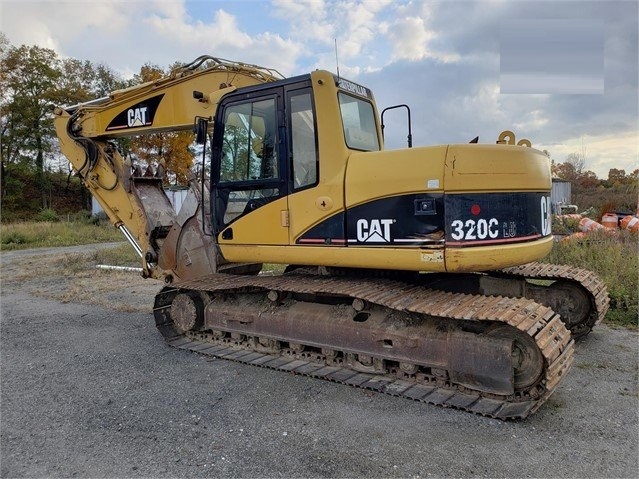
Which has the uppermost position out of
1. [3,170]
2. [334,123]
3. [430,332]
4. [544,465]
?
[3,170]

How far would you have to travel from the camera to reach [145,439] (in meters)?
3.74

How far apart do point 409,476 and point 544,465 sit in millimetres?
946

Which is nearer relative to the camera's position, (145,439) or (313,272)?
(145,439)

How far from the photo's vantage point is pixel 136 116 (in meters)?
6.78

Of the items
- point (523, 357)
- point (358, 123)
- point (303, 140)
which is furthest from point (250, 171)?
point (523, 357)

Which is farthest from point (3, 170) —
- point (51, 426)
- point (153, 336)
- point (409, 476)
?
point (409, 476)

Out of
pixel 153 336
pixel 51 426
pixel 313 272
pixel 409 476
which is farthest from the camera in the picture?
pixel 153 336

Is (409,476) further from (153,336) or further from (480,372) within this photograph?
(153,336)

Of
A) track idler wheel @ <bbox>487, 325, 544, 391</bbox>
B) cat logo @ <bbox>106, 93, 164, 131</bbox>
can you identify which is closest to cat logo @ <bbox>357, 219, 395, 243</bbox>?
track idler wheel @ <bbox>487, 325, 544, 391</bbox>

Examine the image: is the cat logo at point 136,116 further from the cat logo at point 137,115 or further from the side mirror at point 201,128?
the side mirror at point 201,128

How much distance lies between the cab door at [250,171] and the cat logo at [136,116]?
1.68m

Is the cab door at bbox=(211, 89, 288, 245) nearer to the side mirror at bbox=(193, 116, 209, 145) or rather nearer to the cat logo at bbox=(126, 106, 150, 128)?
the side mirror at bbox=(193, 116, 209, 145)

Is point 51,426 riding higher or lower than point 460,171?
lower

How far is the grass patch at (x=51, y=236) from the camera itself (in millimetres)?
19734
